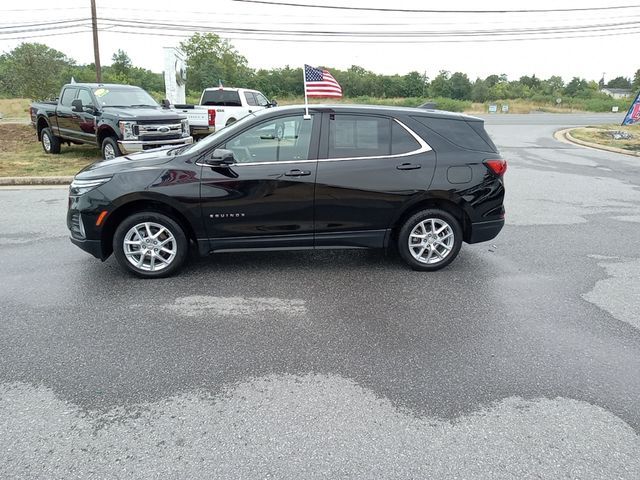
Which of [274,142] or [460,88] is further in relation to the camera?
[460,88]

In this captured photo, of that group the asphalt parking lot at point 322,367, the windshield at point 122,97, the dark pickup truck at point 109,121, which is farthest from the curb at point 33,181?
the asphalt parking lot at point 322,367

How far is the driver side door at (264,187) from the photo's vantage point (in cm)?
484

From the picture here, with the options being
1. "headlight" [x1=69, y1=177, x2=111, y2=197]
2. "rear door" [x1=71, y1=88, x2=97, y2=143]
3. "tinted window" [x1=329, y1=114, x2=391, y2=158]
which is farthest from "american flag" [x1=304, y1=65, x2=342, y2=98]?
"rear door" [x1=71, y1=88, x2=97, y2=143]

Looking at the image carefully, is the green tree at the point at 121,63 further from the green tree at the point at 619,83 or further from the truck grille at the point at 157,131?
the green tree at the point at 619,83

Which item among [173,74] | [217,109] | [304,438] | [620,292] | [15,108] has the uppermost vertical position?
[173,74]

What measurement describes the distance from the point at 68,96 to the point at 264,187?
10972mm

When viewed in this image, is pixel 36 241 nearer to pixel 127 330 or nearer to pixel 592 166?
pixel 127 330

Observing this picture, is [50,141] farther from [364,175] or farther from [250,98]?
[364,175]

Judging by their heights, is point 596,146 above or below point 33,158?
above

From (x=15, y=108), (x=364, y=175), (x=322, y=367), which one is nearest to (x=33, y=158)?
(x=364, y=175)

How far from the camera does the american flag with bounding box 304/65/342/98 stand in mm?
6574

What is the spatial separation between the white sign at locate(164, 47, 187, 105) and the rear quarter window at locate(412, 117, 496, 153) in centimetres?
1719

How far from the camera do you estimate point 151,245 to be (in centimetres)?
491

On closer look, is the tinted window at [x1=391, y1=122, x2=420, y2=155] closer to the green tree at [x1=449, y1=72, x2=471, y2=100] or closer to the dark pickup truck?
the dark pickup truck
